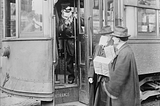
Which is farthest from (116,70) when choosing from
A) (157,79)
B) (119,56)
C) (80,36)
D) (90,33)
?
(157,79)

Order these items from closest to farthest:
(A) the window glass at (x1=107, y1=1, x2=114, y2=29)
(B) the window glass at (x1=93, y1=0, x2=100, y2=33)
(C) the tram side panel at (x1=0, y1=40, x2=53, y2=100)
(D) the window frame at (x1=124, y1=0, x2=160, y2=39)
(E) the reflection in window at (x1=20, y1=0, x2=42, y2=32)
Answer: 1. (C) the tram side panel at (x1=0, y1=40, x2=53, y2=100)
2. (E) the reflection in window at (x1=20, y1=0, x2=42, y2=32)
3. (B) the window glass at (x1=93, y1=0, x2=100, y2=33)
4. (A) the window glass at (x1=107, y1=1, x2=114, y2=29)
5. (D) the window frame at (x1=124, y1=0, x2=160, y2=39)

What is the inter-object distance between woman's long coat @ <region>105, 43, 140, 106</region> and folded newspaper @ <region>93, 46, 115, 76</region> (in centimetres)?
36

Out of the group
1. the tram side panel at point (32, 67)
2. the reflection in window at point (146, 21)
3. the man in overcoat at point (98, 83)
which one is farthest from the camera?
the reflection in window at point (146, 21)

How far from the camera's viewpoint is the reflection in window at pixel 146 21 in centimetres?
502

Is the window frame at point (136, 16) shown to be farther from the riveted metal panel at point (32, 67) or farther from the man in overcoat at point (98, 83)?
the riveted metal panel at point (32, 67)

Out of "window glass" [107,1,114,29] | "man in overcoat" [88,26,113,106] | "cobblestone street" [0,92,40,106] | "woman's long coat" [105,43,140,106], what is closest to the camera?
"woman's long coat" [105,43,140,106]

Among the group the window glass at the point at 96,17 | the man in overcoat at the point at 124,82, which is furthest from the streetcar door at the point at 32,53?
the man in overcoat at the point at 124,82

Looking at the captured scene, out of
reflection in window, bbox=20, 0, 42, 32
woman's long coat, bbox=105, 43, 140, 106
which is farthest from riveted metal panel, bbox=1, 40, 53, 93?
woman's long coat, bbox=105, 43, 140, 106

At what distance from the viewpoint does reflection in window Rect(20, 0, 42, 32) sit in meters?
4.25

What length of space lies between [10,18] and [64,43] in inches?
53.1

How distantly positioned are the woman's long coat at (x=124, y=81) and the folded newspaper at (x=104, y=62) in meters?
0.36

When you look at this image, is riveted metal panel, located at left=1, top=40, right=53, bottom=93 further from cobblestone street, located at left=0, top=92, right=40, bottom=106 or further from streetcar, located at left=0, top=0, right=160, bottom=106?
cobblestone street, located at left=0, top=92, right=40, bottom=106

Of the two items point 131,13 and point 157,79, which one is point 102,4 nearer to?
point 131,13

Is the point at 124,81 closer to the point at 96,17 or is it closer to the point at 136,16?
the point at 96,17
